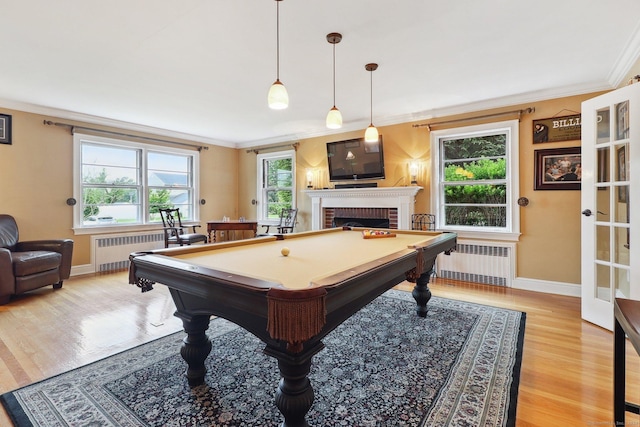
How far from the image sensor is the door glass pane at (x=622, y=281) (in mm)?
2612

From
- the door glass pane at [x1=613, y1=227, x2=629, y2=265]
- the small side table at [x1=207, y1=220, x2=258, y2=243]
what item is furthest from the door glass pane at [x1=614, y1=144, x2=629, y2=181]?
the small side table at [x1=207, y1=220, x2=258, y2=243]

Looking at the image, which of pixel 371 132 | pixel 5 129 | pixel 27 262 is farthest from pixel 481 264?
pixel 5 129

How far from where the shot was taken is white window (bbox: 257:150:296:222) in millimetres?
6273

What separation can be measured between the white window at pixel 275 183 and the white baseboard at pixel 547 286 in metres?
3.97

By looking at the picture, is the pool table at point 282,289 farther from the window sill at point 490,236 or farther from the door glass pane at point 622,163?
the window sill at point 490,236

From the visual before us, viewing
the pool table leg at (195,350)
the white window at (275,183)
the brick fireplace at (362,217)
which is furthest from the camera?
the white window at (275,183)

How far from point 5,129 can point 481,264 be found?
672cm

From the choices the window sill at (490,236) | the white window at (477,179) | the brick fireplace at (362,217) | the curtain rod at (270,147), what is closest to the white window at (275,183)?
the curtain rod at (270,147)

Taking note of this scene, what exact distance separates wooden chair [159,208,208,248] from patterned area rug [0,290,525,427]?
274 cm

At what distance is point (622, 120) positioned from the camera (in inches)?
105

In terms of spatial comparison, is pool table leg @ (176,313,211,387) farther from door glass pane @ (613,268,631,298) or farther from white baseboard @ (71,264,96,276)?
white baseboard @ (71,264,96,276)

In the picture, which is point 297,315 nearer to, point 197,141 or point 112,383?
point 112,383

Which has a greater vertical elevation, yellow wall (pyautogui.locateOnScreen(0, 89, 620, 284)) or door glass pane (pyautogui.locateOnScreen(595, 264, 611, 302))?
yellow wall (pyautogui.locateOnScreen(0, 89, 620, 284))

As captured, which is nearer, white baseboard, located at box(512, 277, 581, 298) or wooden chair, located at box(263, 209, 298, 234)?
white baseboard, located at box(512, 277, 581, 298)
